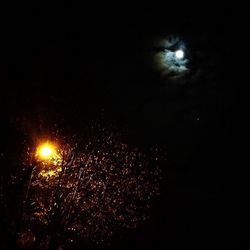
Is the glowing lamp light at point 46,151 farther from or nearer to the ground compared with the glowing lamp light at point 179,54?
nearer to the ground

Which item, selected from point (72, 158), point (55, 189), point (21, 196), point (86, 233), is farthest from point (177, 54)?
point (86, 233)

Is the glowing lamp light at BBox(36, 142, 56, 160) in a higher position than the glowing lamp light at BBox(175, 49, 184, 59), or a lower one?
lower

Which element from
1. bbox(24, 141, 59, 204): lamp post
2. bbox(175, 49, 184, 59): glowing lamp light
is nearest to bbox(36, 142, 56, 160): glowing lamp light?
bbox(24, 141, 59, 204): lamp post

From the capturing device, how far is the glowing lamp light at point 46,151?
45.0ft

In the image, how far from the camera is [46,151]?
1373 cm

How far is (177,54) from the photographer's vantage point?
1545cm

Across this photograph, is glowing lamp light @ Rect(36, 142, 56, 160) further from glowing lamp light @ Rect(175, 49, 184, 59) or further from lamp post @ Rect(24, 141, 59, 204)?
glowing lamp light @ Rect(175, 49, 184, 59)

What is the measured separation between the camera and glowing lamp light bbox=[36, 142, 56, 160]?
45.0 feet

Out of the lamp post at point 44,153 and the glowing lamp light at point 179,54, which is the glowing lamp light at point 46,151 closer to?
the lamp post at point 44,153

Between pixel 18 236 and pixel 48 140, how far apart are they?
3.69 meters

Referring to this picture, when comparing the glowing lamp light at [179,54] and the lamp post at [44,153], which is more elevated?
the glowing lamp light at [179,54]

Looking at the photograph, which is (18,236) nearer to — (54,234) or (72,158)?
(54,234)

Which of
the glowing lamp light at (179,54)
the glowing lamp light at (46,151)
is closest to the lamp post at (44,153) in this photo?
the glowing lamp light at (46,151)

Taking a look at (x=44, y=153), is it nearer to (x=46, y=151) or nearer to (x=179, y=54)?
(x=46, y=151)
